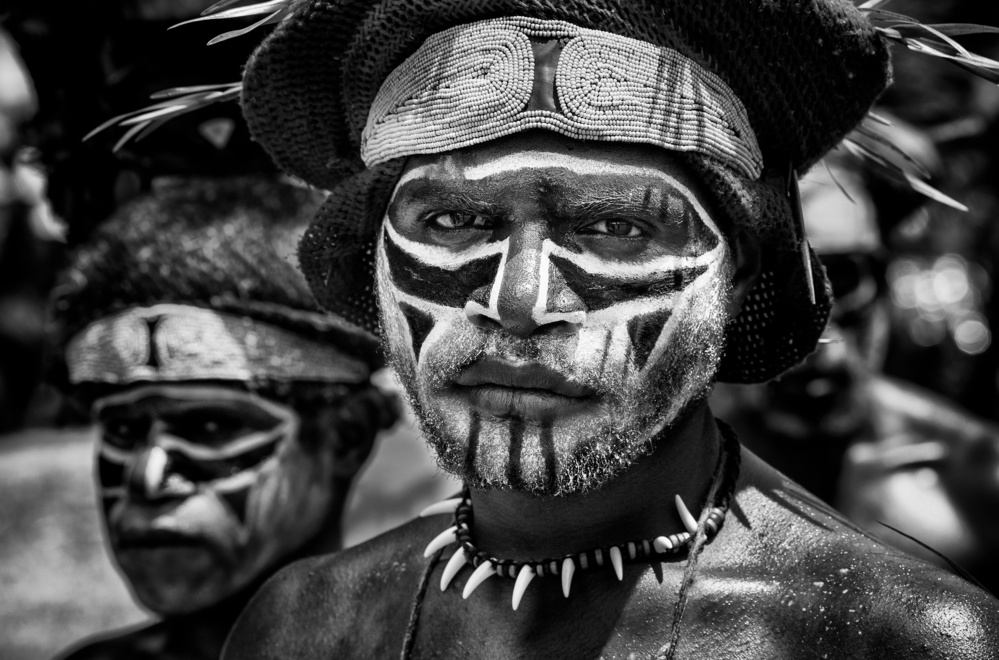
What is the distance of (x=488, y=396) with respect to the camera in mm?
2570

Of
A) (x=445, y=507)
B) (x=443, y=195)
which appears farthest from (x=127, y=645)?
(x=443, y=195)

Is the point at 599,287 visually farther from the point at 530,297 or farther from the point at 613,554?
the point at 613,554

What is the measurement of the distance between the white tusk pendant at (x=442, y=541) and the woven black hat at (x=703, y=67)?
58 cm

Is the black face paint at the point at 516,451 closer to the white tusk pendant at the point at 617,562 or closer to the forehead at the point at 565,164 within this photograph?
the white tusk pendant at the point at 617,562

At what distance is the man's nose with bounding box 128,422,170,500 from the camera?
4238 mm

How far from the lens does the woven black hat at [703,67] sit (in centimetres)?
265

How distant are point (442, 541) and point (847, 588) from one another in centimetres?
87

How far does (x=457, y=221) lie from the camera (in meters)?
2.71

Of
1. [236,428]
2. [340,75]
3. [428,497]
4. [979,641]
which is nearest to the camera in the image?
[979,641]

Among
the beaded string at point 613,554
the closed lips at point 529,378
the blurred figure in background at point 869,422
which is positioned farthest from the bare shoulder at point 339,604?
the blurred figure in background at point 869,422

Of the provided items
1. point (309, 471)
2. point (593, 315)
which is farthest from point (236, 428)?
point (593, 315)

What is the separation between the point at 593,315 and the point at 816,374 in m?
3.67

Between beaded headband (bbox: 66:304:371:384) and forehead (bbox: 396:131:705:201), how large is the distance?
1.85 metres

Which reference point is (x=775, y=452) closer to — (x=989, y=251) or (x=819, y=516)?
(x=819, y=516)
